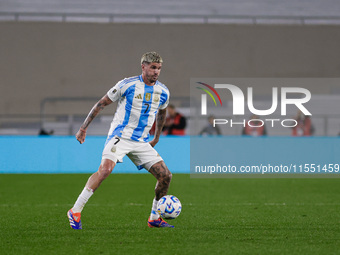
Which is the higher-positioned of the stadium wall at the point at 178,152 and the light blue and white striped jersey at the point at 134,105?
the light blue and white striped jersey at the point at 134,105

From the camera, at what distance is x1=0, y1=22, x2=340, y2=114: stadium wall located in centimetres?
2102

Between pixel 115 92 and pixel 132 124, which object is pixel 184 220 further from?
pixel 115 92

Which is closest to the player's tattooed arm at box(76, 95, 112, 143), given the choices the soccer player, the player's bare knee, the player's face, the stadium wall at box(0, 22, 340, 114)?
the soccer player

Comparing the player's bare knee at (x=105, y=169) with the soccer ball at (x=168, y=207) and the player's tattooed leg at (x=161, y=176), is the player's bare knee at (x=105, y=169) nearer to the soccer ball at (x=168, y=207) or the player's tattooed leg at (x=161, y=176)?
the player's tattooed leg at (x=161, y=176)

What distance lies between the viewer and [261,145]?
50.6 ft

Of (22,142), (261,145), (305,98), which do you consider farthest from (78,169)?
(305,98)

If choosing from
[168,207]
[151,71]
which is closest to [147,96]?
[151,71]

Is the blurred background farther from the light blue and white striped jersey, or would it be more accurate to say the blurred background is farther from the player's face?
the player's face

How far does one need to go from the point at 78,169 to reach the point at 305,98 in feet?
30.9

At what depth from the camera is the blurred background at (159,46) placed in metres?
20.2

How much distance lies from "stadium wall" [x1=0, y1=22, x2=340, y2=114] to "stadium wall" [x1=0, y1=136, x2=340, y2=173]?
5.70 meters

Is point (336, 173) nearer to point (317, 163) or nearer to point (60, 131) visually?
point (317, 163)

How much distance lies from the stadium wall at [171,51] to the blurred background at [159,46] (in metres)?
0.04

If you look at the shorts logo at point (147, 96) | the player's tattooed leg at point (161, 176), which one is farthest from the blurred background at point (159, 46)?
the shorts logo at point (147, 96)
